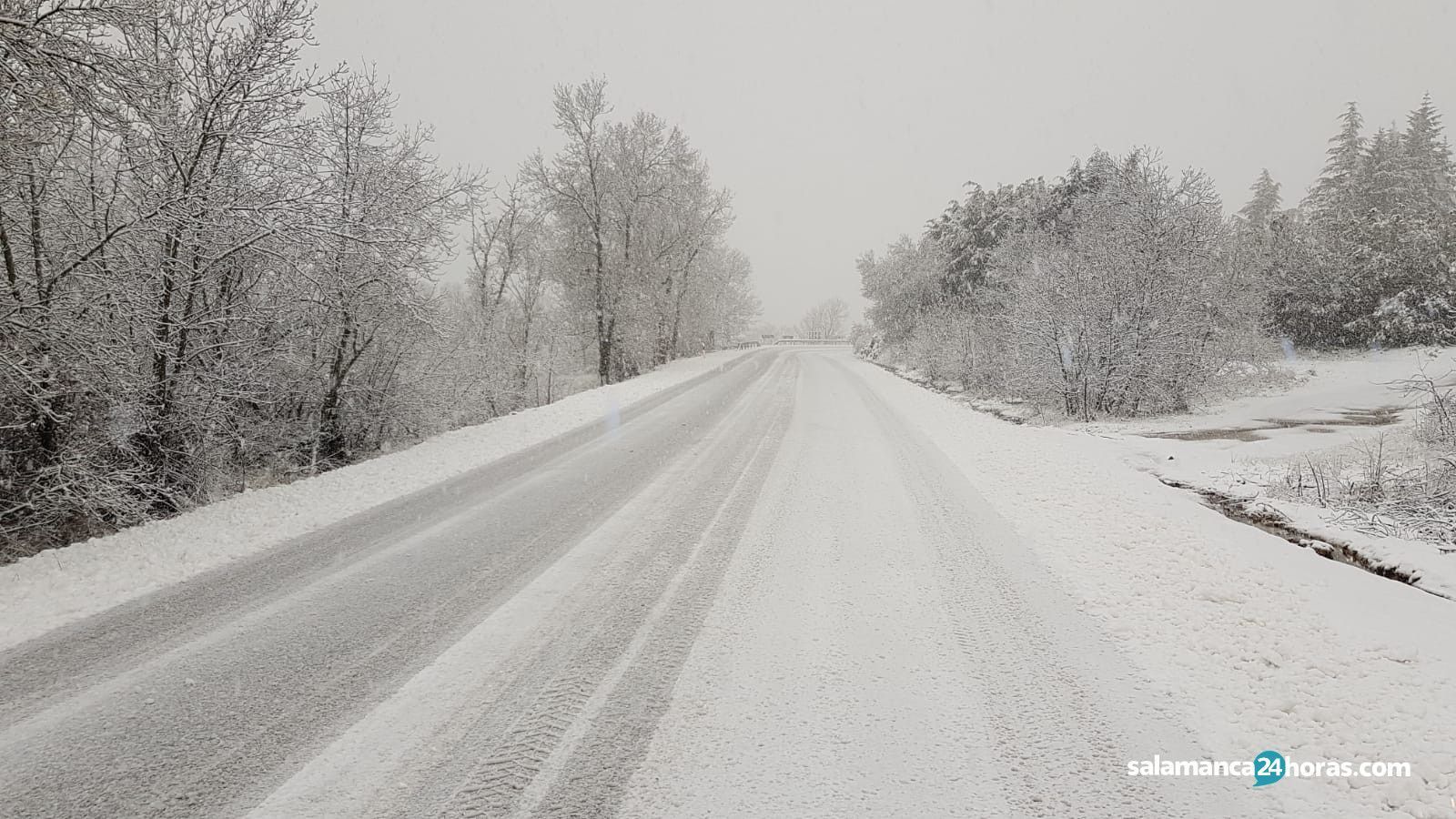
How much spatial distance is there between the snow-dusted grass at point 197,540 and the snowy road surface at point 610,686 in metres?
0.28

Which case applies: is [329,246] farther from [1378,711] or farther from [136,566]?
[1378,711]

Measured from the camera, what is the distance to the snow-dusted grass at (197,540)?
13.9ft

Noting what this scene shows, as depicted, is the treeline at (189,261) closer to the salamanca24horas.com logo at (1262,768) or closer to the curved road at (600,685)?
the curved road at (600,685)

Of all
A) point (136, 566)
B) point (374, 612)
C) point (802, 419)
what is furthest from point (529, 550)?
point (802, 419)

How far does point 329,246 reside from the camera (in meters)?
7.09

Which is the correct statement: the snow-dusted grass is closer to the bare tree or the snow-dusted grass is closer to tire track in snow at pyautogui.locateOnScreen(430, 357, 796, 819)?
tire track in snow at pyautogui.locateOnScreen(430, 357, 796, 819)

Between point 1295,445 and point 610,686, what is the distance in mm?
12502

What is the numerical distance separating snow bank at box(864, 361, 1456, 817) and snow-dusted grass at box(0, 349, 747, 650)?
21.7ft

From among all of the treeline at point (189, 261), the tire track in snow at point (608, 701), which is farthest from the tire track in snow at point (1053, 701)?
the treeline at point (189, 261)

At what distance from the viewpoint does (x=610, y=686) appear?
122 inches

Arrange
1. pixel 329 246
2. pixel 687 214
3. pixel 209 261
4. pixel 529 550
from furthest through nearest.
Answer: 1. pixel 687 214
2. pixel 329 246
3. pixel 209 261
4. pixel 529 550

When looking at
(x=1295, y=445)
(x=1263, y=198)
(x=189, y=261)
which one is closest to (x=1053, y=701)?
(x=189, y=261)

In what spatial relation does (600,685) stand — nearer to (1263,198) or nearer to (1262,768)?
(1262,768)

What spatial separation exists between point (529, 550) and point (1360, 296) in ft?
120
